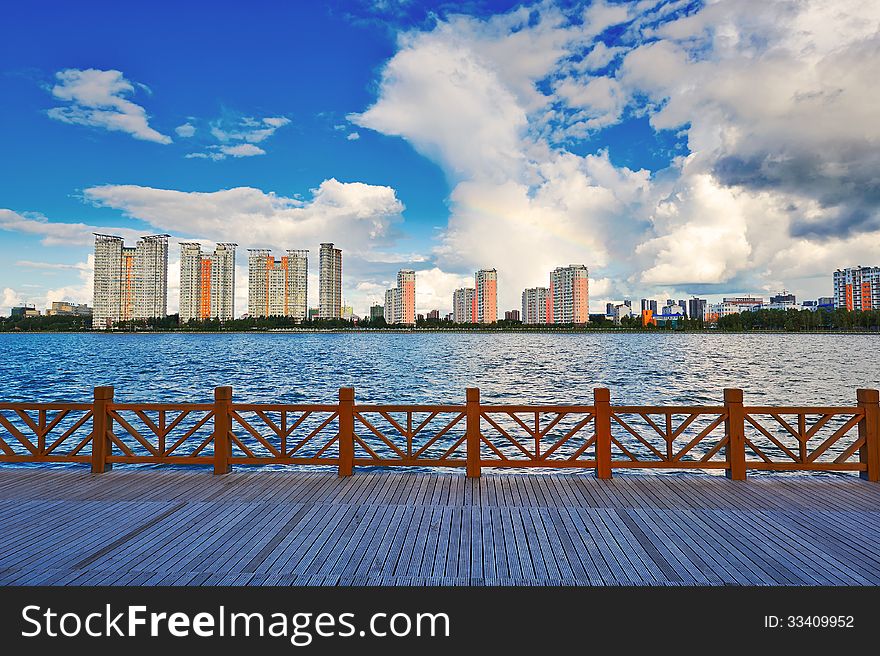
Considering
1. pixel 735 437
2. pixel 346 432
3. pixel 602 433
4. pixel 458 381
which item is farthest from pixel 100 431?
pixel 458 381

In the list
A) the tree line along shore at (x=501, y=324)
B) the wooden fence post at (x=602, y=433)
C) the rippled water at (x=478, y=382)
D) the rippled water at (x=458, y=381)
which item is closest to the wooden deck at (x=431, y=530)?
the wooden fence post at (x=602, y=433)

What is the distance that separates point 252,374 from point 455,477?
137ft

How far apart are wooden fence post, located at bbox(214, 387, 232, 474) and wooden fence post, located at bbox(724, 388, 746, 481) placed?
25.1 feet

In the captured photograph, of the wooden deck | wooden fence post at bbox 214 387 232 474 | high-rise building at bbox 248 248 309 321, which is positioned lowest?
the wooden deck

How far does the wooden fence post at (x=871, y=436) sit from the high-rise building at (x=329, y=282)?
175m

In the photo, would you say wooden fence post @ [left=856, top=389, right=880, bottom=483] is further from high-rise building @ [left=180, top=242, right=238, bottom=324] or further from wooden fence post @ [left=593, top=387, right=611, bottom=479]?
high-rise building @ [left=180, top=242, right=238, bottom=324]

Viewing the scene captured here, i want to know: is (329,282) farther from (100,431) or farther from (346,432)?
(346,432)

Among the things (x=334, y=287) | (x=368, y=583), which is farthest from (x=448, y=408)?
(x=334, y=287)

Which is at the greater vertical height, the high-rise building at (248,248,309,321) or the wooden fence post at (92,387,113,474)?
the high-rise building at (248,248,309,321)

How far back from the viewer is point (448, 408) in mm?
8453

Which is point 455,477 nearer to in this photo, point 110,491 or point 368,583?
point 368,583

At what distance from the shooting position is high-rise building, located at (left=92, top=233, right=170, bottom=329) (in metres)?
166

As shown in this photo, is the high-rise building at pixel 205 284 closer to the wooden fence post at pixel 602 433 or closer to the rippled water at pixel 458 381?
the rippled water at pixel 458 381

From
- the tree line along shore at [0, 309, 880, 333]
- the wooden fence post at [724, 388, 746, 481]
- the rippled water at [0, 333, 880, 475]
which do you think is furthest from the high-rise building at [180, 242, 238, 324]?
the wooden fence post at [724, 388, 746, 481]
